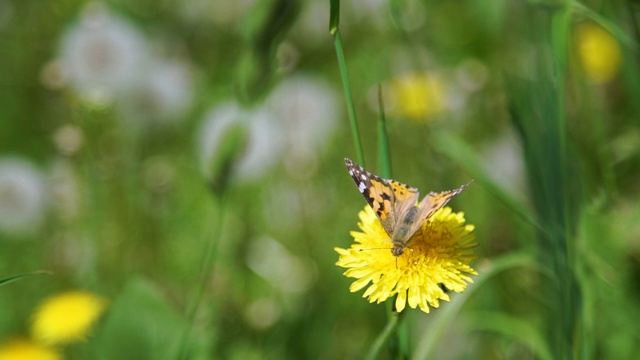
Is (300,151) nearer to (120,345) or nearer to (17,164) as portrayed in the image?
(17,164)

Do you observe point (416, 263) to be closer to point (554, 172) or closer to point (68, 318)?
point (554, 172)

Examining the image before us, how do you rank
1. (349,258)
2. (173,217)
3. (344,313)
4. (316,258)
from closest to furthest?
(349,258) < (344,313) < (316,258) < (173,217)

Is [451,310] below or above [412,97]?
below

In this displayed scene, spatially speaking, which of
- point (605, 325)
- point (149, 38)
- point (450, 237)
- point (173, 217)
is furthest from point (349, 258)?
point (149, 38)

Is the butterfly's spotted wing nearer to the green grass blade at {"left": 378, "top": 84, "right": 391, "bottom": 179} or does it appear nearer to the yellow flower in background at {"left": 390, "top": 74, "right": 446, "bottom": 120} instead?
the green grass blade at {"left": 378, "top": 84, "right": 391, "bottom": 179}

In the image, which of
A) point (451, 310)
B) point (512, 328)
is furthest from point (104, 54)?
point (451, 310)

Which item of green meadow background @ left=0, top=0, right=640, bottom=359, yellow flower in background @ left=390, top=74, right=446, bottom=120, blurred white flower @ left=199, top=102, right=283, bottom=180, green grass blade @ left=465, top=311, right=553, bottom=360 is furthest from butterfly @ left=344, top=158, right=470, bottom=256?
blurred white flower @ left=199, top=102, right=283, bottom=180
